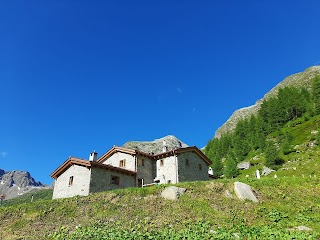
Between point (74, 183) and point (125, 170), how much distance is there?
7320 mm

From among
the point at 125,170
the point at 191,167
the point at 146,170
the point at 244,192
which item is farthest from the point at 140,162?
the point at 244,192

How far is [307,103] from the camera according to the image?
362 ft

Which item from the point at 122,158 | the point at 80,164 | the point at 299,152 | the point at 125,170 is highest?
the point at 299,152

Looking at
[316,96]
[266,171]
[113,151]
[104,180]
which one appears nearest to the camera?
[104,180]

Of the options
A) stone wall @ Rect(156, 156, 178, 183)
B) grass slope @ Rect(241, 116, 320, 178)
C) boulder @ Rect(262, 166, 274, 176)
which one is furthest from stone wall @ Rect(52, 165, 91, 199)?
boulder @ Rect(262, 166, 274, 176)

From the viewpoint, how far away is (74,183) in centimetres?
3822

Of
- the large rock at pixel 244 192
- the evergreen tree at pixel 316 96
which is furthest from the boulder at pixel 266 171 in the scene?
the evergreen tree at pixel 316 96

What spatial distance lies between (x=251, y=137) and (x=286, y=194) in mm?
85917

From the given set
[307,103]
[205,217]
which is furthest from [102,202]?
[307,103]

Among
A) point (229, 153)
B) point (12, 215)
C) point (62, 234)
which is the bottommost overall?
point (62, 234)

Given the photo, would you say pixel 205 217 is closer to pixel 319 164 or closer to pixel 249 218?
pixel 249 218

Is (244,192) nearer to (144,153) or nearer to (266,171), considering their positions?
(144,153)

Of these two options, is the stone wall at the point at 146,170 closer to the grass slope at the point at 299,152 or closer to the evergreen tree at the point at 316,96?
the grass slope at the point at 299,152

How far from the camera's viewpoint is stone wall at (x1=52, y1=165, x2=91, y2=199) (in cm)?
3681
